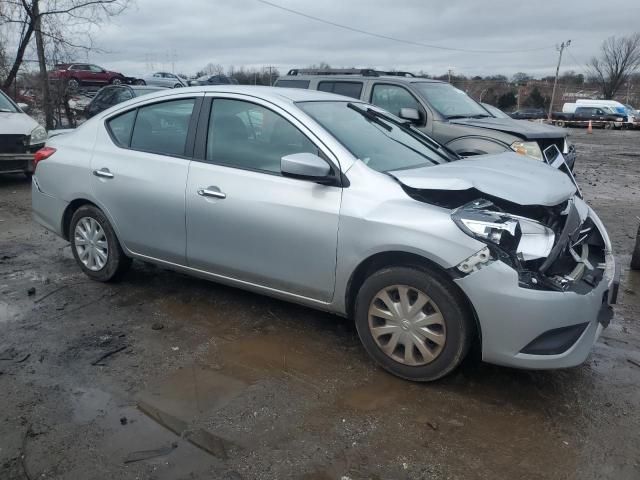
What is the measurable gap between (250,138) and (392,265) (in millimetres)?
1460

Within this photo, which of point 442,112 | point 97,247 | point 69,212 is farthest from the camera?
point 442,112

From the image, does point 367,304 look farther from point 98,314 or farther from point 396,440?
point 98,314

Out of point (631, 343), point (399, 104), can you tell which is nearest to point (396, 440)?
point (631, 343)

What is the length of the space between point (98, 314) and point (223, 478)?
7.55 feet

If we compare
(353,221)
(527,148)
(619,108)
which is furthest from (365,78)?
(619,108)

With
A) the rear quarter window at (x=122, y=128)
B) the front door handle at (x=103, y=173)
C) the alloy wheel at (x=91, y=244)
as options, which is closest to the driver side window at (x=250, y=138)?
the rear quarter window at (x=122, y=128)

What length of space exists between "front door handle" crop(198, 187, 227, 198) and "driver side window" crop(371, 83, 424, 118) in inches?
183

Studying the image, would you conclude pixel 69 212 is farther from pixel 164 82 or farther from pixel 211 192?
pixel 164 82

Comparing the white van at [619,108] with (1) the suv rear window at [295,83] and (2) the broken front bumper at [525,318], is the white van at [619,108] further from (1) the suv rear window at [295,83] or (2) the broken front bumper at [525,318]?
(2) the broken front bumper at [525,318]

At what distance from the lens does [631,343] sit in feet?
13.1

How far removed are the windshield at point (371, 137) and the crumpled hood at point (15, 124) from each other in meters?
7.27

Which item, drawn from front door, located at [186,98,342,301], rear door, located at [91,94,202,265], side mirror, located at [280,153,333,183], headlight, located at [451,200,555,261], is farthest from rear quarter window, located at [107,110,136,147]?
headlight, located at [451,200,555,261]

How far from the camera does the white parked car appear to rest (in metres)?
9.29

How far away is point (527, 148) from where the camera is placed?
23.2ft
